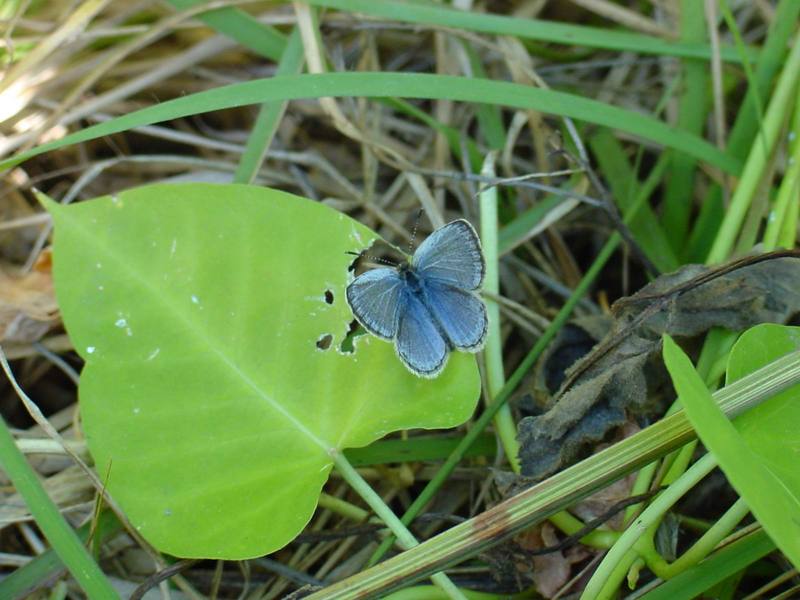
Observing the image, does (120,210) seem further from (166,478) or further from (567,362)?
(567,362)

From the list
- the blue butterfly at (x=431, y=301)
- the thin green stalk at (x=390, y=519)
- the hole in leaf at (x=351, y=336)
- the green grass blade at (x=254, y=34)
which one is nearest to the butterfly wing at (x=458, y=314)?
the blue butterfly at (x=431, y=301)

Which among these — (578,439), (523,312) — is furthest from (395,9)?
(578,439)

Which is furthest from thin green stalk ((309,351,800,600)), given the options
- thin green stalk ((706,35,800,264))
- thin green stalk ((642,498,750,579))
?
thin green stalk ((706,35,800,264))

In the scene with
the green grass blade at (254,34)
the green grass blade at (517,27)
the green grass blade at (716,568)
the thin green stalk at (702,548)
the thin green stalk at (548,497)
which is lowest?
the green grass blade at (716,568)

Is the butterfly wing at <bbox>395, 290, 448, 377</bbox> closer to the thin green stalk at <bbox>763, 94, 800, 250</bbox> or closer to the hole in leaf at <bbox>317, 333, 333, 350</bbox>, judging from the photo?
the hole in leaf at <bbox>317, 333, 333, 350</bbox>

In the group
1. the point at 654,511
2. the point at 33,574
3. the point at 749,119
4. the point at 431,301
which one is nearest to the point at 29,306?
the point at 33,574

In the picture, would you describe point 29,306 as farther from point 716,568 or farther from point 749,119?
point 749,119

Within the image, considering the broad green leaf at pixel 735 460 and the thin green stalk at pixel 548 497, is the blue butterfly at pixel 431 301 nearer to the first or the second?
the thin green stalk at pixel 548 497
